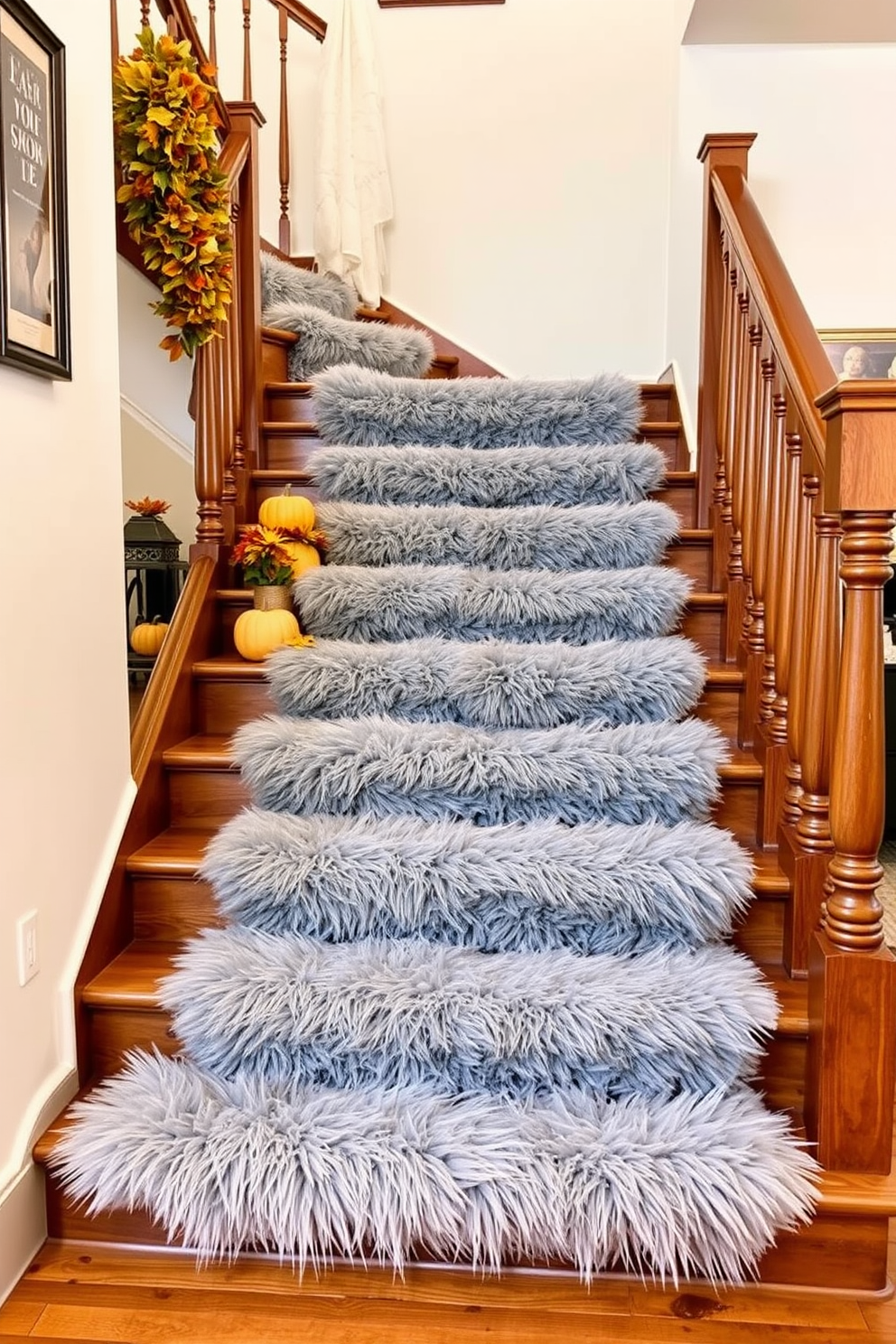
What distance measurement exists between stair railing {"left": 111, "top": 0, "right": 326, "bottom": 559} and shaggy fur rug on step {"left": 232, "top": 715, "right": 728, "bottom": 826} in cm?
69

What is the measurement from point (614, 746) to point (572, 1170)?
71 cm

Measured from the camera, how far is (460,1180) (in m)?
1.21

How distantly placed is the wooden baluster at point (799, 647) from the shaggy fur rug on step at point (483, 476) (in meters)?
0.84

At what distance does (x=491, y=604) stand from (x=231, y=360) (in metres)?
0.94

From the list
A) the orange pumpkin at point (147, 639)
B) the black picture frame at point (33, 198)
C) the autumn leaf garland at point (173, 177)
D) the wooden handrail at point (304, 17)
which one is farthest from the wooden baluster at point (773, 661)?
the wooden handrail at point (304, 17)

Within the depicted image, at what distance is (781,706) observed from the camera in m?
1.72

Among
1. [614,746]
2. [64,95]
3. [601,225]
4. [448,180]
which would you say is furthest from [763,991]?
[448,180]

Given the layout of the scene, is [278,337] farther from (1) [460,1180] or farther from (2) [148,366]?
(1) [460,1180]

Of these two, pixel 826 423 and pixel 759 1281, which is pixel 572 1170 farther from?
pixel 826 423

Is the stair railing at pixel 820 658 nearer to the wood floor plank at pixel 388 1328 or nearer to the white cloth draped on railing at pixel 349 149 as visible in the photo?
the wood floor plank at pixel 388 1328

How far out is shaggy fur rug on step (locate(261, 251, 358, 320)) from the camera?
296 cm

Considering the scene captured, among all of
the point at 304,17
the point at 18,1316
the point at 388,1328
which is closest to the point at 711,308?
the point at 304,17

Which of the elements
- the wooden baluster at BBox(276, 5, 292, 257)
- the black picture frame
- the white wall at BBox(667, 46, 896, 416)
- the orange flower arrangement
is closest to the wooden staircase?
the orange flower arrangement

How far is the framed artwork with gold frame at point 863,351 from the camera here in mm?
2902
